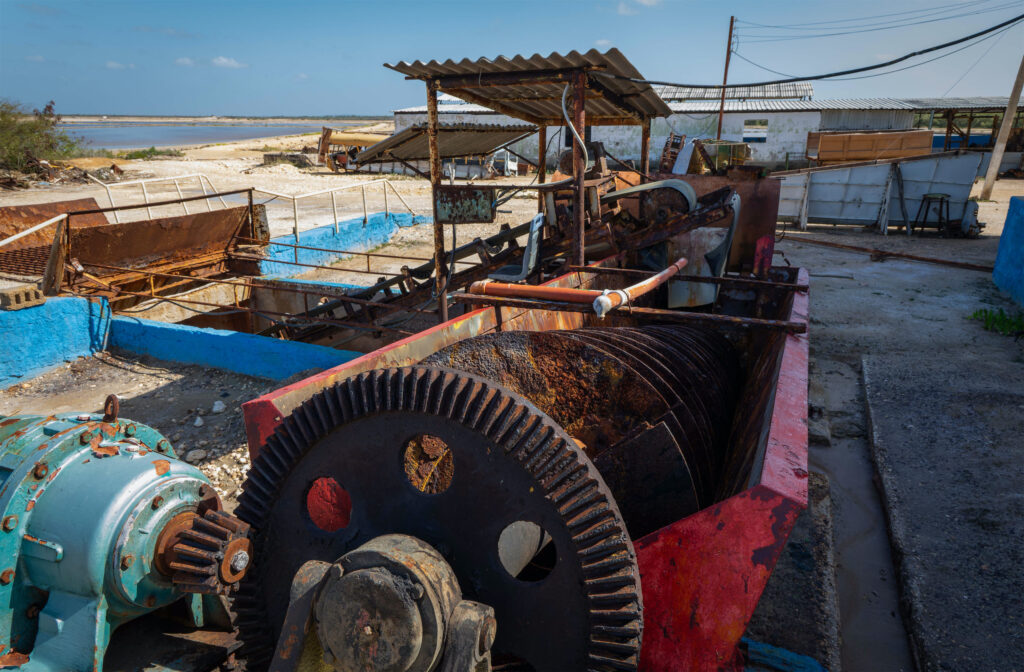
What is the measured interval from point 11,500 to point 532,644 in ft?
5.44

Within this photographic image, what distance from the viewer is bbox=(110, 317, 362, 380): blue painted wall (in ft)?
19.8

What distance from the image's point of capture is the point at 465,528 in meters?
1.65

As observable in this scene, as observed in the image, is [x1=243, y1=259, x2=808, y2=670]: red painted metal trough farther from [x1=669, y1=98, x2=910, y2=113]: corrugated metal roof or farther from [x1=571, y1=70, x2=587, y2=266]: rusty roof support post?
[x1=669, y1=98, x2=910, y2=113]: corrugated metal roof

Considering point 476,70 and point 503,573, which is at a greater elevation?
point 476,70

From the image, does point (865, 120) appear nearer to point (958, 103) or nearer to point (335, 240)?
point (958, 103)

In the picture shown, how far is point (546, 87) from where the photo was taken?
571 cm

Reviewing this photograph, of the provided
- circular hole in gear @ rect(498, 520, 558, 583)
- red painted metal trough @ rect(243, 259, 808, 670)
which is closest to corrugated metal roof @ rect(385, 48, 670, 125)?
red painted metal trough @ rect(243, 259, 808, 670)

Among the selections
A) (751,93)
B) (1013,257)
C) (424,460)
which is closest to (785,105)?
(751,93)

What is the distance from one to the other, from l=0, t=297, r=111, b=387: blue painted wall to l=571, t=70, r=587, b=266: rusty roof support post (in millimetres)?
5541

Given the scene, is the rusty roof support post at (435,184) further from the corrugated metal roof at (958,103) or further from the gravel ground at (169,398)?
the corrugated metal roof at (958,103)

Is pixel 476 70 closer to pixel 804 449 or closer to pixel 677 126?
pixel 804 449

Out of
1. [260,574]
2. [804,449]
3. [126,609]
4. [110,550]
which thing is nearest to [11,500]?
[110,550]

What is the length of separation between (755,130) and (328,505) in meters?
30.8

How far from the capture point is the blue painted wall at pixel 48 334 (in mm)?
6328
